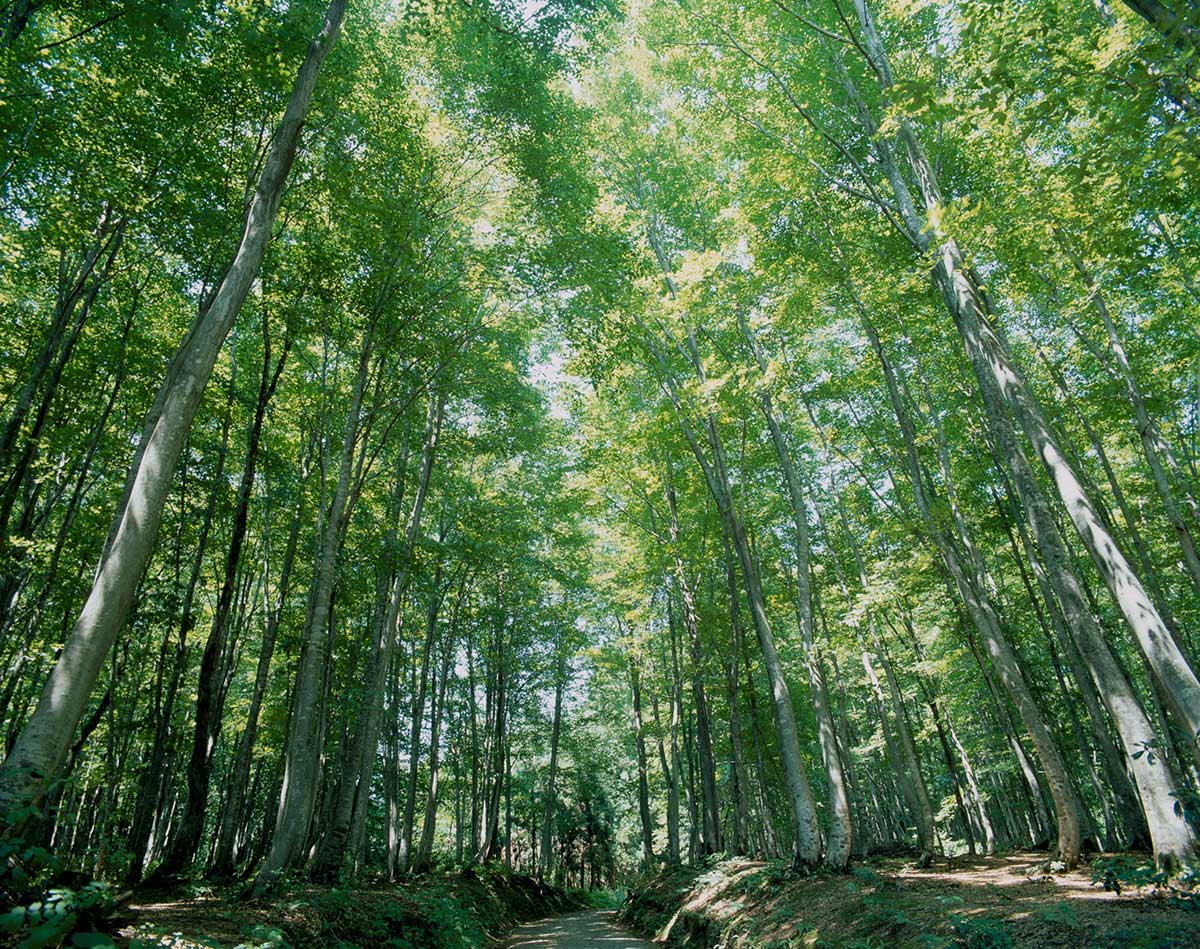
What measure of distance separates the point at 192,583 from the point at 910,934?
466 inches

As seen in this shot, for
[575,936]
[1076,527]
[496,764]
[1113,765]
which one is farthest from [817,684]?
[496,764]

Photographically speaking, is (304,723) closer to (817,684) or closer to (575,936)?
(817,684)

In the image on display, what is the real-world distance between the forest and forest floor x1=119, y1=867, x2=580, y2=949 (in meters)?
0.08

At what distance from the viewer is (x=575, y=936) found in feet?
41.4

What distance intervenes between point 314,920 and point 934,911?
6.35 metres

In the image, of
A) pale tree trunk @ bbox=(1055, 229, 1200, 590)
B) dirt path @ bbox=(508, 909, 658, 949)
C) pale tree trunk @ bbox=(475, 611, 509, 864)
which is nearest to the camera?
pale tree trunk @ bbox=(1055, 229, 1200, 590)

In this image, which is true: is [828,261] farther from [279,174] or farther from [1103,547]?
[279,174]

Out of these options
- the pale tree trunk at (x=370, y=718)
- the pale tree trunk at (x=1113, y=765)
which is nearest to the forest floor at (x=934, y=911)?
the pale tree trunk at (x=1113, y=765)

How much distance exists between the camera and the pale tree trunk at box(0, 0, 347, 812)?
321 cm

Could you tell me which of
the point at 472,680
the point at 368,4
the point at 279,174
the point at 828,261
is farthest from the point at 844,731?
the point at 368,4

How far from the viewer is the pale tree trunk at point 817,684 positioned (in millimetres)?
8461

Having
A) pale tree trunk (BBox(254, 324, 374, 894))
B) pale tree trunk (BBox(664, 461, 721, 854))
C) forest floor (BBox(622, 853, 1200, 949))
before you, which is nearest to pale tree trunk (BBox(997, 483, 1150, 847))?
forest floor (BBox(622, 853, 1200, 949))

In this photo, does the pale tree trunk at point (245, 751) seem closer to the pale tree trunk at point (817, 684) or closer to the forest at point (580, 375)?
the forest at point (580, 375)

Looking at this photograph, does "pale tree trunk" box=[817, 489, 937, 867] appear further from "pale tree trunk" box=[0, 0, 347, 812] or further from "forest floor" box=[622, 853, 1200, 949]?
"pale tree trunk" box=[0, 0, 347, 812]
